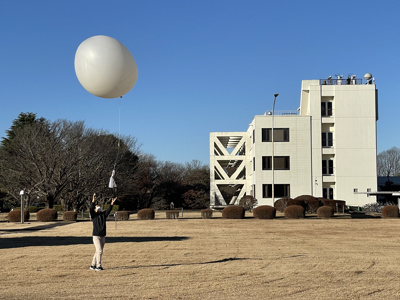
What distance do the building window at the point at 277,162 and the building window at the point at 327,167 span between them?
467 cm

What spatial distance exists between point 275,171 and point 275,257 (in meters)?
40.4

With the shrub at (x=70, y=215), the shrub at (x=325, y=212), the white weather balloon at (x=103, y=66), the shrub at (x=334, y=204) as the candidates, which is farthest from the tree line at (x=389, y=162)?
the white weather balloon at (x=103, y=66)

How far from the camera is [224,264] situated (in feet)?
51.0

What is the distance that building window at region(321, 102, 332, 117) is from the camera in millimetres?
59031

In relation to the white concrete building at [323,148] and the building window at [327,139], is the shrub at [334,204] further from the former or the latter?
the building window at [327,139]

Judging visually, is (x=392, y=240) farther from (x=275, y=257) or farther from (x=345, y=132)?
(x=345, y=132)

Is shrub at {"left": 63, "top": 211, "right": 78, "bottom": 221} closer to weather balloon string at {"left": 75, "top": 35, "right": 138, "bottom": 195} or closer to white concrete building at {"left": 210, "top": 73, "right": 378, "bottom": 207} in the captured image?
white concrete building at {"left": 210, "top": 73, "right": 378, "bottom": 207}

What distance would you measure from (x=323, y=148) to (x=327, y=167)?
236 centimetres

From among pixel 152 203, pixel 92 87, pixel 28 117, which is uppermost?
pixel 28 117

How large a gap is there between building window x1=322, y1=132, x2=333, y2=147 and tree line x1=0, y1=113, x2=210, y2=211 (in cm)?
2246

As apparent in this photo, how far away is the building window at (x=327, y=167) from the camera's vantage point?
58.5m

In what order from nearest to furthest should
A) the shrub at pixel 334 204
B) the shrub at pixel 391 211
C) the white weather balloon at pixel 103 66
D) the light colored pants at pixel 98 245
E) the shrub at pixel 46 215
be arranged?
the light colored pants at pixel 98 245, the white weather balloon at pixel 103 66, the shrub at pixel 391 211, the shrub at pixel 46 215, the shrub at pixel 334 204

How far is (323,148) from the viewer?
191 feet

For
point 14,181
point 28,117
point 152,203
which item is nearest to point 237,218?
point 14,181
